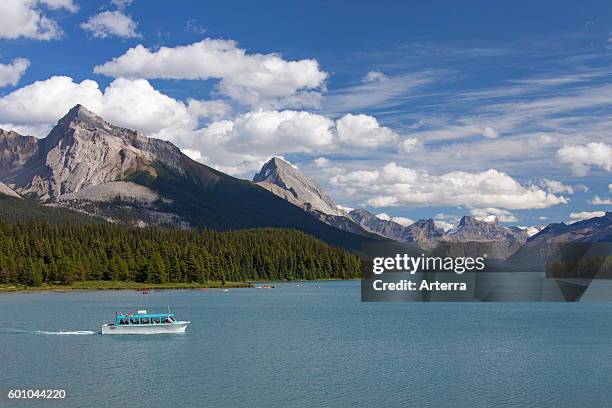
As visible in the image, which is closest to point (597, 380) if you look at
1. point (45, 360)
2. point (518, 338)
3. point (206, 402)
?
point (518, 338)

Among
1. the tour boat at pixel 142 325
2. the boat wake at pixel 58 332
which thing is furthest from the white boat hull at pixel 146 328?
the boat wake at pixel 58 332

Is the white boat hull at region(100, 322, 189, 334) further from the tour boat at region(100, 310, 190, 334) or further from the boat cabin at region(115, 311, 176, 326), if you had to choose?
the boat cabin at region(115, 311, 176, 326)

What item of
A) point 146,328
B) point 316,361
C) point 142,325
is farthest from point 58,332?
point 316,361

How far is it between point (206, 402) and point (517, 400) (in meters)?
31.5

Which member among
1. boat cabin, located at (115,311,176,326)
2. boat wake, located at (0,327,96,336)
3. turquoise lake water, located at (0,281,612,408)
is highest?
boat cabin, located at (115,311,176,326)

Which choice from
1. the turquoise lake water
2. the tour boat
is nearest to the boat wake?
the turquoise lake water

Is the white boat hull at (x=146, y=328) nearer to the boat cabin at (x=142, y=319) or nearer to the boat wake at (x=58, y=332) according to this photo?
the boat cabin at (x=142, y=319)

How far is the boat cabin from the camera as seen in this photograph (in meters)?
122

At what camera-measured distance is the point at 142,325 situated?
402 ft

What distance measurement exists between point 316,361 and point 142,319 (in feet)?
149

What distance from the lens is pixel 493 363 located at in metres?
90.7

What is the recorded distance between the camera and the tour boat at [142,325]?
397ft

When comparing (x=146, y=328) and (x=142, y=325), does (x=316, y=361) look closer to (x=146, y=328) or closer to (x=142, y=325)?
(x=146, y=328)

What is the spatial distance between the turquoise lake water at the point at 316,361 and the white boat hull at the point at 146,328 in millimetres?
2480
